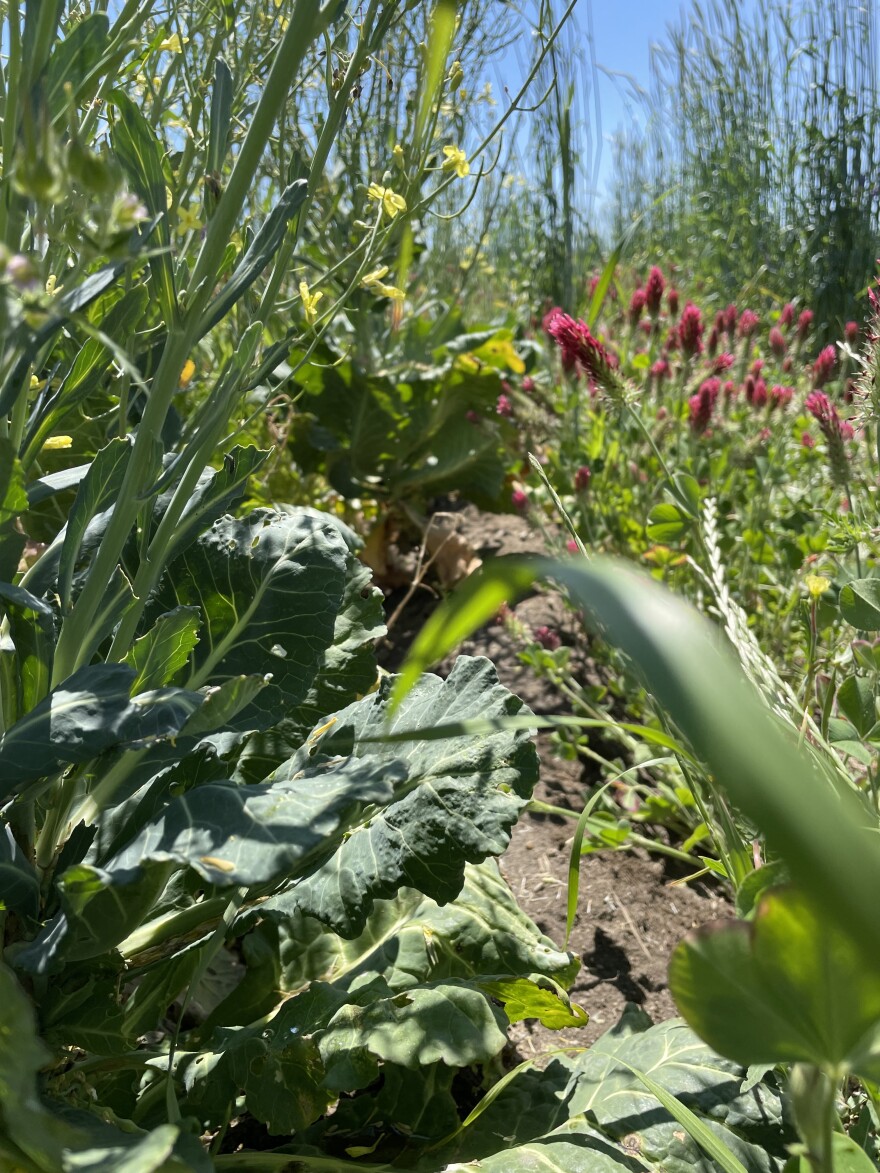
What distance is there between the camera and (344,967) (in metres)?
1.42

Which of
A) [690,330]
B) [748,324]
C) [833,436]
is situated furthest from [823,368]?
[833,436]

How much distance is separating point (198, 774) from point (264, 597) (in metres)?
0.28

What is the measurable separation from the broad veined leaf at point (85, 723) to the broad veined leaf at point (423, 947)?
537mm

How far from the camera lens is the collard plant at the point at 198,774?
0.92 metres

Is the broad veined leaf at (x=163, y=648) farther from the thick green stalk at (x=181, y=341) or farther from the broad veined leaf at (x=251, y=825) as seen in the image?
the broad veined leaf at (x=251, y=825)

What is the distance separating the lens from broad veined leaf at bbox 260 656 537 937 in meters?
1.13

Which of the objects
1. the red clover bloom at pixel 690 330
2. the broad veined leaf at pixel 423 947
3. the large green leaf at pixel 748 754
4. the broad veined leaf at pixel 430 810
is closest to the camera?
the large green leaf at pixel 748 754

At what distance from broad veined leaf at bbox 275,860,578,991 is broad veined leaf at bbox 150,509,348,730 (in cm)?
40

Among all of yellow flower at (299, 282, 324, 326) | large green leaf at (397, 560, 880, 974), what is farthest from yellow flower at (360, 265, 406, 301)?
large green leaf at (397, 560, 880, 974)

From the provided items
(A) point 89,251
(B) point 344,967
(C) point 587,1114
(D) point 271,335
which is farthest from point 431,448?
(A) point 89,251

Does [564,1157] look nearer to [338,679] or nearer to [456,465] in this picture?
[338,679]

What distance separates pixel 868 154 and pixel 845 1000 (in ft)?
23.4

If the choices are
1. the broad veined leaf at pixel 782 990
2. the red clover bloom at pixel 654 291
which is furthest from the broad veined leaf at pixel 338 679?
the red clover bloom at pixel 654 291

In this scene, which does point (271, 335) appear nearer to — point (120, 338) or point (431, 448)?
point (431, 448)
